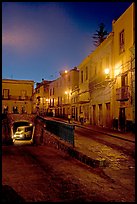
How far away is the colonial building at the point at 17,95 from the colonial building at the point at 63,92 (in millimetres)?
5057

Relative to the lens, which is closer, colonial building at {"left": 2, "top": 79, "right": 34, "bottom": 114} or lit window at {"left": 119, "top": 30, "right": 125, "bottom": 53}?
lit window at {"left": 119, "top": 30, "right": 125, "bottom": 53}

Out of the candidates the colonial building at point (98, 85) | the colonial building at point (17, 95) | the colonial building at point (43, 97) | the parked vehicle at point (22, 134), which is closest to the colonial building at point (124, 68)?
the colonial building at point (98, 85)

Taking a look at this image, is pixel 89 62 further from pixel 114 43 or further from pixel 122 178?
pixel 122 178

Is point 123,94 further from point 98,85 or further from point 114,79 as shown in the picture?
point 98,85

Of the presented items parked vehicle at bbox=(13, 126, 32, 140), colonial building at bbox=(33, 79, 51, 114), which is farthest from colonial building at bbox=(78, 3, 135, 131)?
colonial building at bbox=(33, 79, 51, 114)

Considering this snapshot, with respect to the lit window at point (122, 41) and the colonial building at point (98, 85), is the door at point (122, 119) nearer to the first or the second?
the colonial building at point (98, 85)

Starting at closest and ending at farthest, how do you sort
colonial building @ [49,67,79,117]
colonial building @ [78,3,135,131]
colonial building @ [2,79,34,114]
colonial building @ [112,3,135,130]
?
colonial building @ [112,3,135,130] < colonial building @ [78,3,135,131] < colonial building @ [49,67,79,117] < colonial building @ [2,79,34,114]

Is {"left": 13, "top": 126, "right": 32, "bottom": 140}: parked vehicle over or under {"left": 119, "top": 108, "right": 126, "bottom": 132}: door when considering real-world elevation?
under

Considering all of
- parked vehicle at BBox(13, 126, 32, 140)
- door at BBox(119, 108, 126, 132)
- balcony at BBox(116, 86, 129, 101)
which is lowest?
parked vehicle at BBox(13, 126, 32, 140)

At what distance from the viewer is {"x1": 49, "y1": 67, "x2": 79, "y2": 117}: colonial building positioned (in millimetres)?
41531

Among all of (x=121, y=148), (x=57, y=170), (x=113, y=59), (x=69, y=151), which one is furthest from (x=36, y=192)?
(x=113, y=59)

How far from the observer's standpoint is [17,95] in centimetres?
5291

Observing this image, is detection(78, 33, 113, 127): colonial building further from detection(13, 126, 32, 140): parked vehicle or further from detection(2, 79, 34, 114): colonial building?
detection(2, 79, 34, 114): colonial building

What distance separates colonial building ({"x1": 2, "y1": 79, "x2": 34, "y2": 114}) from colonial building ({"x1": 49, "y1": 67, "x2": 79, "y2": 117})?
199 inches
